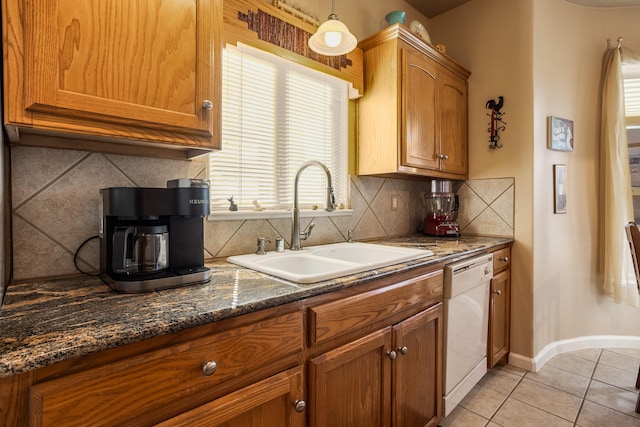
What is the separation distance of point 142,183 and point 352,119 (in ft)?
4.52

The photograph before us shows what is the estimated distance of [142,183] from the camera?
4.34ft

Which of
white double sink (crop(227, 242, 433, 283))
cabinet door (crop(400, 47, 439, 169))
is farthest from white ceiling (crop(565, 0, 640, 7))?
white double sink (crop(227, 242, 433, 283))

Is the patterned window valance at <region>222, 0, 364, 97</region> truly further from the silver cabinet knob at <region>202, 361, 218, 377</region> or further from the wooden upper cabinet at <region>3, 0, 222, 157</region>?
the silver cabinet knob at <region>202, 361, 218, 377</region>

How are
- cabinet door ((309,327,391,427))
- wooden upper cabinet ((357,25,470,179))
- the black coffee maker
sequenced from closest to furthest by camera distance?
1. the black coffee maker
2. cabinet door ((309,327,391,427))
3. wooden upper cabinet ((357,25,470,179))

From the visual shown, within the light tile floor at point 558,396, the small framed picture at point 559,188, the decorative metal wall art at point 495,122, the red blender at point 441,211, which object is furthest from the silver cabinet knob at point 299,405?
the small framed picture at point 559,188

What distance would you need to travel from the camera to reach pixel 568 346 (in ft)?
8.58

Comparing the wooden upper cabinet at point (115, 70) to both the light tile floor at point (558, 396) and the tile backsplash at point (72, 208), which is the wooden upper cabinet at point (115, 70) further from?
the light tile floor at point (558, 396)

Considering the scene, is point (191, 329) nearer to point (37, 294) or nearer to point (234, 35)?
point (37, 294)

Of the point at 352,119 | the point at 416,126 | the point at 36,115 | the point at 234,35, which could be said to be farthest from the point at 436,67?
the point at 36,115

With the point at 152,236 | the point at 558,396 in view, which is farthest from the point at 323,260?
the point at 558,396

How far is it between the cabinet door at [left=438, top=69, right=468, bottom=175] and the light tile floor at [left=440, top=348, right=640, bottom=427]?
147 cm

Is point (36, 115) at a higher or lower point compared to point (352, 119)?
lower

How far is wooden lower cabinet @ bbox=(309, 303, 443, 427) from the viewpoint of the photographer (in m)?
1.10

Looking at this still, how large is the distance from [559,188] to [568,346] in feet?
4.10
